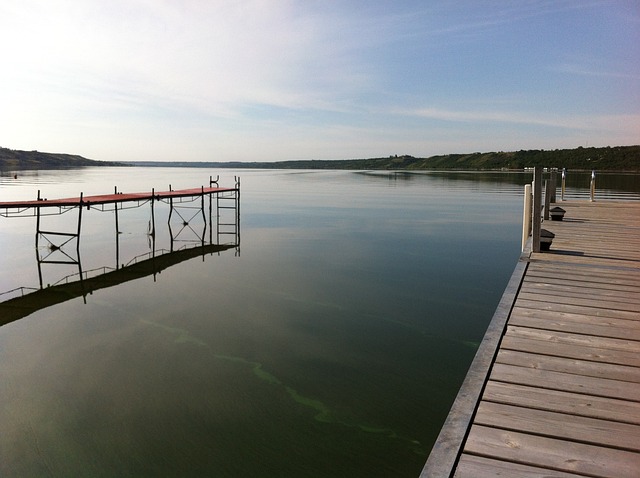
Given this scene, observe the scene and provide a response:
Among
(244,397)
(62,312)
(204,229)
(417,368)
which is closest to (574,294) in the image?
(417,368)

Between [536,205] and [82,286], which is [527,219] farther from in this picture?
[82,286]

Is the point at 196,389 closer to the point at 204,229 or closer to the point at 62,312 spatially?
the point at 62,312

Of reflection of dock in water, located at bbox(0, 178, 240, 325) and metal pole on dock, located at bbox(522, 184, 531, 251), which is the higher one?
metal pole on dock, located at bbox(522, 184, 531, 251)

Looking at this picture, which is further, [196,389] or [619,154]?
[619,154]

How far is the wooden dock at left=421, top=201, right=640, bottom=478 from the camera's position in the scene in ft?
9.59

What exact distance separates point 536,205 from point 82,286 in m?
11.9

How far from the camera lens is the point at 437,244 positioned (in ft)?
63.6

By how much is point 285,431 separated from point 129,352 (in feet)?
12.5

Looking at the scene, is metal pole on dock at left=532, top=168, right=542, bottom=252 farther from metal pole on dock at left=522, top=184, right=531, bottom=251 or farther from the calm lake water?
the calm lake water

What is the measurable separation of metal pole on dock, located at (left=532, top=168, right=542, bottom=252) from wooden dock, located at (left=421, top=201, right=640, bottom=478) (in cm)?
188

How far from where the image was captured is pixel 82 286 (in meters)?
13.3

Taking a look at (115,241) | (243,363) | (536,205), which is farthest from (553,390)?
(115,241)

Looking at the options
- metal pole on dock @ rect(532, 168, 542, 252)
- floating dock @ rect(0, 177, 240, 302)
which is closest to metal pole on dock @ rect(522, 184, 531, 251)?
metal pole on dock @ rect(532, 168, 542, 252)

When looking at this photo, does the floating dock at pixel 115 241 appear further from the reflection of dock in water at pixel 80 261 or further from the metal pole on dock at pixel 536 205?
→ the metal pole on dock at pixel 536 205
